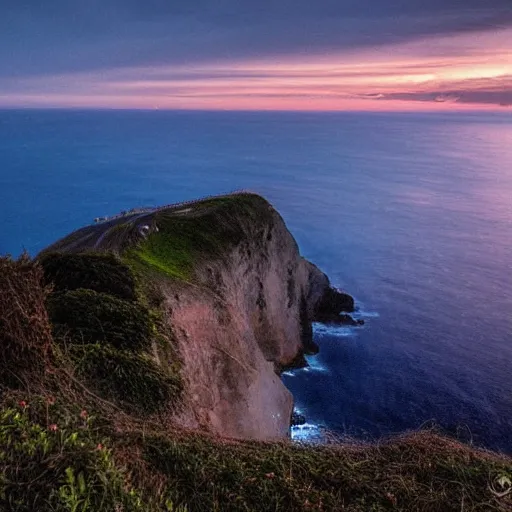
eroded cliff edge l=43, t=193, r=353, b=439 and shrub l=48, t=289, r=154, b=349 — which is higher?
shrub l=48, t=289, r=154, b=349

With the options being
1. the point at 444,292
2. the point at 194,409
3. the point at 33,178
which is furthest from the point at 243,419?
the point at 33,178

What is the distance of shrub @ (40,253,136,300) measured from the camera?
56.1 feet

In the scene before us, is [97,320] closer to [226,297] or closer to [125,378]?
[125,378]

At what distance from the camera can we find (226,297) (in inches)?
1187

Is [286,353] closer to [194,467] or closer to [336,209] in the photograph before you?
[194,467]

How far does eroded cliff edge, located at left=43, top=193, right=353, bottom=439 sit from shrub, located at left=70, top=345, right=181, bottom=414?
1421 millimetres

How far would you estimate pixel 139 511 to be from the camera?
23.2ft

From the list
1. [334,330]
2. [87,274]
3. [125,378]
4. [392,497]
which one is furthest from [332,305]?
[392,497]

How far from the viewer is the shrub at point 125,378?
480 inches

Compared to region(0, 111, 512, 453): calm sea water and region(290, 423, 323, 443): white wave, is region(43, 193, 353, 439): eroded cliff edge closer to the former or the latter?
region(290, 423, 323, 443): white wave

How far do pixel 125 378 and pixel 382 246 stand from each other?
77148 millimetres

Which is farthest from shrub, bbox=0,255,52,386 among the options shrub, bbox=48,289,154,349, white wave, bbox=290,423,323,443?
white wave, bbox=290,423,323,443

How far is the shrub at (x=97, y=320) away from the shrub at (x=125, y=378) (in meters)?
0.86

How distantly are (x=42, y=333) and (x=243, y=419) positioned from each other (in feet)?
45.2
